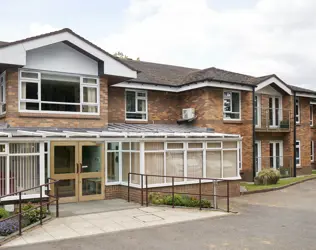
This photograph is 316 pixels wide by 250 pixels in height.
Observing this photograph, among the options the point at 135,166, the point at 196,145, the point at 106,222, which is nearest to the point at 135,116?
the point at 196,145

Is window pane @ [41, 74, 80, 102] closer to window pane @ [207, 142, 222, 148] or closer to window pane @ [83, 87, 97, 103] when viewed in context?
window pane @ [83, 87, 97, 103]

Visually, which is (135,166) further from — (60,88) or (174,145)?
(60,88)

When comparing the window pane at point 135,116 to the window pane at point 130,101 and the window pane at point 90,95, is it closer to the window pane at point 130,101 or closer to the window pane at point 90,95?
the window pane at point 130,101

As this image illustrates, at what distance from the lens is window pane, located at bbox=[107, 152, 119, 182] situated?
42.3ft

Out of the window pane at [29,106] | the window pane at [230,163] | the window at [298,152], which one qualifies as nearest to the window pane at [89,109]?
the window pane at [29,106]

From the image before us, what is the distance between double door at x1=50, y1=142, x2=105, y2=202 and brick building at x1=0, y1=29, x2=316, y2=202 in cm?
3

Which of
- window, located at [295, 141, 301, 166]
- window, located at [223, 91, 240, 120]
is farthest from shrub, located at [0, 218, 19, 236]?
window, located at [295, 141, 301, 166]

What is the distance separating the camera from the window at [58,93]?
491 inches

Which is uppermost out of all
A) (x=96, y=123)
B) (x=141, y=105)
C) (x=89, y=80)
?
(x=89, y=80)

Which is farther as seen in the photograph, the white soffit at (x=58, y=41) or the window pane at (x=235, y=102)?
the window pane at (x=235, y=102)

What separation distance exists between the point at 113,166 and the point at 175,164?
7.46 ft

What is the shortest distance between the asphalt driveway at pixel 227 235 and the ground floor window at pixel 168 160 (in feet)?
8.83

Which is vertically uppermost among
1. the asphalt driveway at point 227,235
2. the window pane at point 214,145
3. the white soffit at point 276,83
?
the white soffit at point 276,83

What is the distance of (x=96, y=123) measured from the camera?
13695 mm
